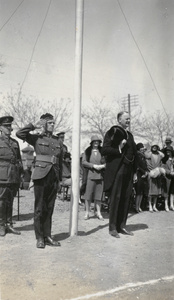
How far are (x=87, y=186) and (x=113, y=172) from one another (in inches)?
78.3

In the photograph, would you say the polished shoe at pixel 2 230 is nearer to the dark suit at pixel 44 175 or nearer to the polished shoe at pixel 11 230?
the polished shoe at pixel 11 230

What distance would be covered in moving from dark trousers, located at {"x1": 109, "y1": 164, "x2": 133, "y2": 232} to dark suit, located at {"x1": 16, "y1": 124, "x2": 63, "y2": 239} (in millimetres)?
1204

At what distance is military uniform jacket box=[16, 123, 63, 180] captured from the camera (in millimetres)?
5629

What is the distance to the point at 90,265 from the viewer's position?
4.65 m

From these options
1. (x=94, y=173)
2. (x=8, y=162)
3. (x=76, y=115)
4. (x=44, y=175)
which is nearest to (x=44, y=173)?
(x=44, y=175)

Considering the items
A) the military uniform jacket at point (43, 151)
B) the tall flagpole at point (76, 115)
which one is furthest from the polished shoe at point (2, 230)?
the military uniform jacket at point (43, 151)

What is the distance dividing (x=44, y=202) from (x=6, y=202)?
1.41 m

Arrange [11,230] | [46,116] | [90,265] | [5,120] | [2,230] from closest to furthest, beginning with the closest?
[90,265], [46,116], [2,230], [11,230], [5,120]

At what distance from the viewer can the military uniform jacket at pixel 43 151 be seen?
563 centimetres

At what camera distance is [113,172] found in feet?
21.5

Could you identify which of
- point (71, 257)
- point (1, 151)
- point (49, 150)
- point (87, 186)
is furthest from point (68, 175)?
point (71, 257)

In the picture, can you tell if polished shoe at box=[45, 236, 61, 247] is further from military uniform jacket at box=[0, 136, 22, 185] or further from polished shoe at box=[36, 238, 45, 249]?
military uniform jacket at box=[0, 136, 22, 185]

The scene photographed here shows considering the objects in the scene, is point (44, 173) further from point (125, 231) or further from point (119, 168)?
point (125, 231)

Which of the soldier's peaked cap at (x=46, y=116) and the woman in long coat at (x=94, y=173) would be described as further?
the woman in long coat at (x=94, y=173)
